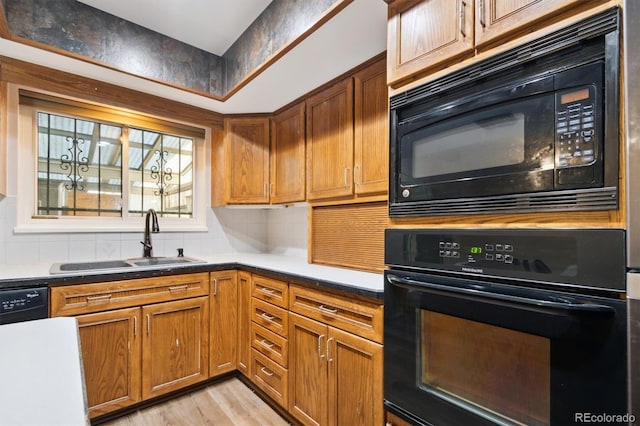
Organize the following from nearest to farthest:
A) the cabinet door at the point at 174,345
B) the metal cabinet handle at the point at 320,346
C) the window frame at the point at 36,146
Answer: the metal cabinet handle at the point at 320,346
the cabinet door at the point at 174,345
the window frame at the point at 36,146

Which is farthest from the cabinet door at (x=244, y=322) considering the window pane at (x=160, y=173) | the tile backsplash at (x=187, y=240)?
the window pane at (x=160, y=173)

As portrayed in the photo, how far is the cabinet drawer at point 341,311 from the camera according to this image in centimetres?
136

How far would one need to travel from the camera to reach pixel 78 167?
7.75ft

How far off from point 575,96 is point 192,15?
2.18 meters

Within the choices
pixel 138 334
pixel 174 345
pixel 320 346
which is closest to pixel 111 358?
pixel 138 334

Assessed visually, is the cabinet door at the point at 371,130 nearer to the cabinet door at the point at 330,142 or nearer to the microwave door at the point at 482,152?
the cabinet door at the point at 330,142

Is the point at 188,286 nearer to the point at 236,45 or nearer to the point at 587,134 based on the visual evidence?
the point at 236,45

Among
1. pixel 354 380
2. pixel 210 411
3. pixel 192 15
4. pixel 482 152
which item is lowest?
pixel 210 411

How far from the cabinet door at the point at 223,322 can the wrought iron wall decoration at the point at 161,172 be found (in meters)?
1.04

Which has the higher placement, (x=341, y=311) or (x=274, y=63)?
(x=274, y=63)

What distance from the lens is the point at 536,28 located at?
0.88m

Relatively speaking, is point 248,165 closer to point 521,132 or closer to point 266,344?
point 266,344

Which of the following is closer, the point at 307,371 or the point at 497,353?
the point at 497,353

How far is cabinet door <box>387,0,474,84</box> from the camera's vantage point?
1049 mm
